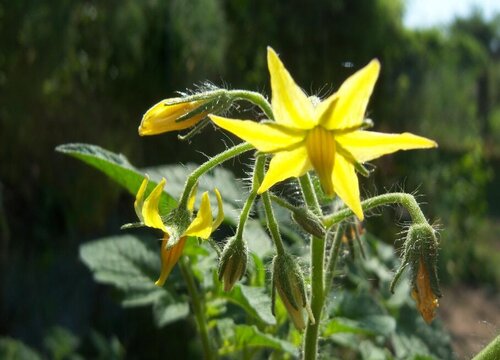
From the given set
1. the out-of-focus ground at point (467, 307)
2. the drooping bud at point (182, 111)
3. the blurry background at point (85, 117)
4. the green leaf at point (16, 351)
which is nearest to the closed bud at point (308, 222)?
the drooping bud at point (182, 111)

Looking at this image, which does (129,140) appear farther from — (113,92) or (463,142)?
(463,142)

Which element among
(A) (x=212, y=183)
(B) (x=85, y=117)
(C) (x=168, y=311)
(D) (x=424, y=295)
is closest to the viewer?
(D) (x=424, y=295)

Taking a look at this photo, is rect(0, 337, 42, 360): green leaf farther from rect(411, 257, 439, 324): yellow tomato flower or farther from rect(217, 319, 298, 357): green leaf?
rect(411, 257, 439, 324): yellow tomato flower

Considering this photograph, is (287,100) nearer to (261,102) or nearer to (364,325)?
(261,102)

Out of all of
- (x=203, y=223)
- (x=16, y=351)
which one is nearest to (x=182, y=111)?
(x=203, y=223)

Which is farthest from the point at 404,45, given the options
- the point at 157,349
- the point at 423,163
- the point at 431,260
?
the point at 431,260

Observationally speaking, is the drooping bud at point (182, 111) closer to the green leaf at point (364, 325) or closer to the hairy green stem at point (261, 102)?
the hairy green stem at point (261, 102)

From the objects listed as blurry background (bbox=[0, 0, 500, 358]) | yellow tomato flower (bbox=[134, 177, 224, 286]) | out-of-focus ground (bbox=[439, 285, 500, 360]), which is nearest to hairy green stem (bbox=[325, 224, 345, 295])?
yellow tomato flower (bbox=[134, 177, 224, 286])
